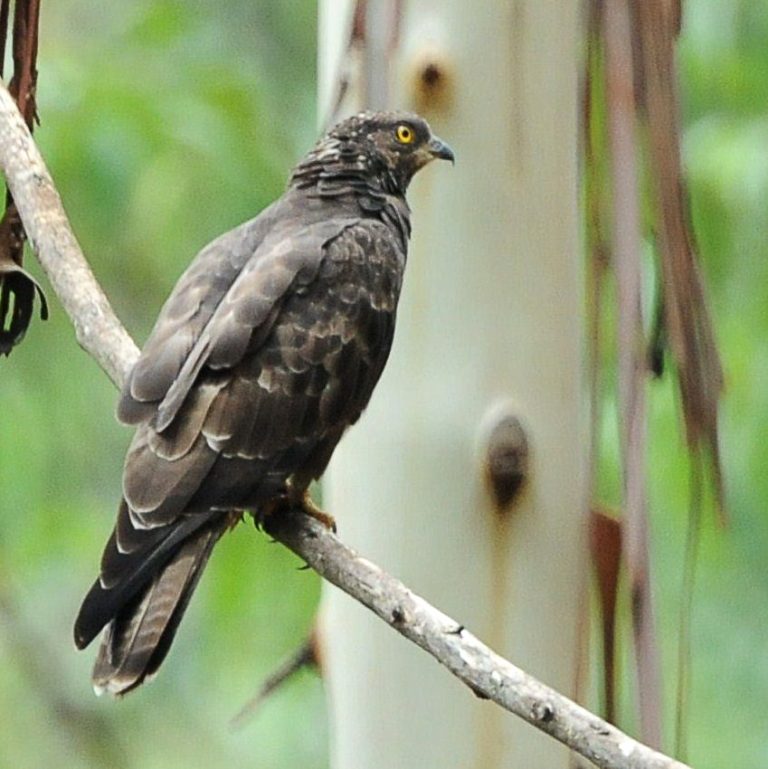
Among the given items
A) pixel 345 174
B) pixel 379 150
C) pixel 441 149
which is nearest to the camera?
pixel 441 149

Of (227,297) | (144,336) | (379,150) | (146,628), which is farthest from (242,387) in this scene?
(144,336)

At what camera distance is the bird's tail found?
12.5ft

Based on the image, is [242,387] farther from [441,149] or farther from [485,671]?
→ [485,671]

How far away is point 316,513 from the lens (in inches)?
170

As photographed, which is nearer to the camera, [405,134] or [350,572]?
[350,572]

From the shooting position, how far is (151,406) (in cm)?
412

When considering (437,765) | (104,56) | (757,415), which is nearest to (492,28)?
(437,765)

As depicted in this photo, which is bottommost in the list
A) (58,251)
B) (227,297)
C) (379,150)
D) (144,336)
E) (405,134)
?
(144,336)

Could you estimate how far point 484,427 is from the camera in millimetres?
3977

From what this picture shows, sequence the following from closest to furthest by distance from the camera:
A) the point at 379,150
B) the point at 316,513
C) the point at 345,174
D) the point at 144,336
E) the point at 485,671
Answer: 1. the point at 485,671
2. the point at 316,513
3. the point at 379,150
4. the point at 345,174
5. the point at 144,336

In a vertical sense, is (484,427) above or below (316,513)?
above

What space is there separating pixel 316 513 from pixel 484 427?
0.54m

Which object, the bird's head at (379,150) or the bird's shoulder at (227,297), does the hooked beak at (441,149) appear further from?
the bird's shoulder at (227,297)

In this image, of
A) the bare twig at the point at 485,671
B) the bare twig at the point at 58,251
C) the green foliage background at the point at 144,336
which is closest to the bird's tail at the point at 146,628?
the bare twig at the point at 58,251
